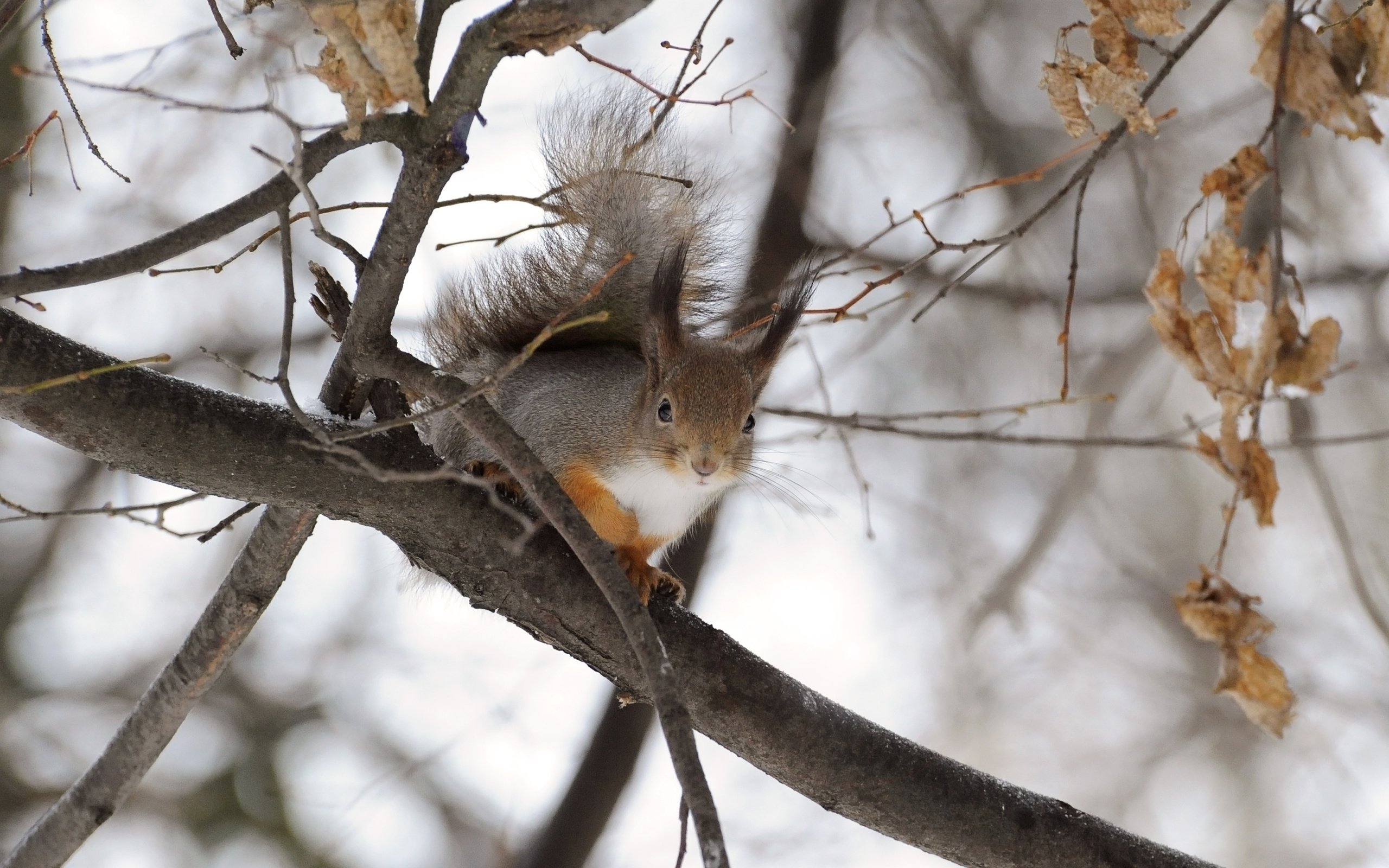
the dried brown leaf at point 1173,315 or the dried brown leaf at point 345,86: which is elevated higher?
the dried brown leaf at point 1173,315

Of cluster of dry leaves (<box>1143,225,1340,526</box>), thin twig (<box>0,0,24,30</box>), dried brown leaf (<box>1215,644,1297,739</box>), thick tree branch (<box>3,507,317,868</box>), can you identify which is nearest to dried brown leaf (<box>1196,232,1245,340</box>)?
cluster of dry leaves (<box>1143,225,1340,526</box>)

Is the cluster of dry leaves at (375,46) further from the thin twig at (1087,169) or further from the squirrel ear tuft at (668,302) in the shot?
the squirrel ear tuft at (668,302)

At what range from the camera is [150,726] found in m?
2.53

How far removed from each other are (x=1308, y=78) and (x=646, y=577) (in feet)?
5.38

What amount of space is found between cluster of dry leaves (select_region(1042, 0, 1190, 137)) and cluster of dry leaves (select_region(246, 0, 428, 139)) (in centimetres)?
102

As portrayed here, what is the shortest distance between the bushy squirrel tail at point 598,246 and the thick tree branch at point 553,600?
733 mm

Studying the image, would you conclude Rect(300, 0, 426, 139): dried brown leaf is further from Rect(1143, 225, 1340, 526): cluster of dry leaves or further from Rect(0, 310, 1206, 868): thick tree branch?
Rect(1143, 225, 1340, 526): cluster of dry leaves

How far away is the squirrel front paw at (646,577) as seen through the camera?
271cm

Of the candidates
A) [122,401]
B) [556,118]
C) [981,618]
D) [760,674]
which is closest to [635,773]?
[981,618]

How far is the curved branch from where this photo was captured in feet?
5.29

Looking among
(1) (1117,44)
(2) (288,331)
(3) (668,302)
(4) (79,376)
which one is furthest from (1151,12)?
(4) (79,376)

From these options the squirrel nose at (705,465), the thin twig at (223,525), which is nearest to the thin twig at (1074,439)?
the squirrel nose at (705,465)

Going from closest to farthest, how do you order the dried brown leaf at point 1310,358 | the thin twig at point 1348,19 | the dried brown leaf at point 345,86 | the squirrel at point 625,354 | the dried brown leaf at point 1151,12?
the dried brown leaf at point 345,86 < the dried brown leaf at point 1310,358 < the thin twig at point 1348,19 < the dried brown leaf at point 1151,12 < the squirrel at point 625,354

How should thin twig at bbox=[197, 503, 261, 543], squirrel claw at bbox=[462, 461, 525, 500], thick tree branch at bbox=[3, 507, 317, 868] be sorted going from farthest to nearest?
squirrel claw at bbox=[462, 461, 525, 500] < thick tree branch at bbox=[3, 507, 317, 868] < thin twig at bbox=[197, 503, 261, 543]
